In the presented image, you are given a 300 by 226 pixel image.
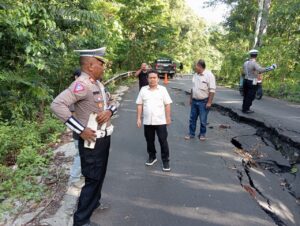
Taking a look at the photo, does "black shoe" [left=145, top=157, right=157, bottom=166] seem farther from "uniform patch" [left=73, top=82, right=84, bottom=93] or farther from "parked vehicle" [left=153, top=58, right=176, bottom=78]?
"parked vehicle" [left=153, top=58, right=176, bottom=78]

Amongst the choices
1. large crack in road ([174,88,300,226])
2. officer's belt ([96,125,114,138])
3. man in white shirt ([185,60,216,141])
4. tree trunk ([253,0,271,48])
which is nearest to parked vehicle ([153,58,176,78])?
tree trunk ([253,0,271,48])

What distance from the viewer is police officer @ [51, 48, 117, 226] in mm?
3662

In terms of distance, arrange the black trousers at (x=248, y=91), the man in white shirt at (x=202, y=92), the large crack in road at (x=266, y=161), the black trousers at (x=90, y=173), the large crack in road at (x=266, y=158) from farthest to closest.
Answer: the black trousers at (x=248, y=91) → the man in white shirt at (x=202, y=92) → the large crack in road at (x=266, y=158) → the large crack in road at (x=266, y=161) → the black trousers at (x=90, y=173)

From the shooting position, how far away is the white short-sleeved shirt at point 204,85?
7.97m

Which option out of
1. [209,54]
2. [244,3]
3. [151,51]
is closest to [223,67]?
[244,3]

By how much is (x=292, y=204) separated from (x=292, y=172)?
1.57 meters

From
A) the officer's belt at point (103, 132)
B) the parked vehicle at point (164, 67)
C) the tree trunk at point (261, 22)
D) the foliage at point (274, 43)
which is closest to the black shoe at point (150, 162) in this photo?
the officer's belt at point (103, 132)

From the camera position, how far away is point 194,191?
5.44m

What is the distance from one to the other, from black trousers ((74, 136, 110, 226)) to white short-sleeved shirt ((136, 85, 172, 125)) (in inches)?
87.2

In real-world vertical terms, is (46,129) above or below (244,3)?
below

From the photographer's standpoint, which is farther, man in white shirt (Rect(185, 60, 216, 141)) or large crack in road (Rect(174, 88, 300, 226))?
man in white shirt (Rect(185, 60, 216, 141))

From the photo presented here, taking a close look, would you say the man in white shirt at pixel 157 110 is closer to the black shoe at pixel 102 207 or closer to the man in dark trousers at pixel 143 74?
the black shoe at pixel 102 207

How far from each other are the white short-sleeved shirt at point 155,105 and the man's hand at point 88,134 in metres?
2.53

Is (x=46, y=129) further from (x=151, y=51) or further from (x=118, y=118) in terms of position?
(x=151, y=51)
